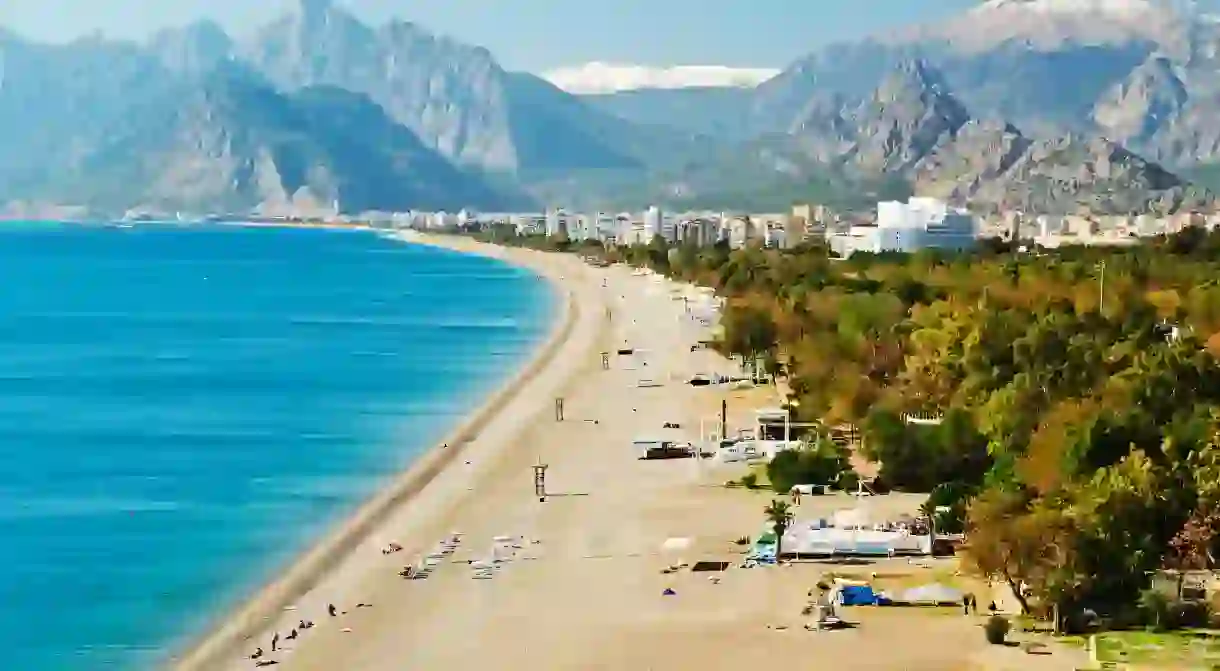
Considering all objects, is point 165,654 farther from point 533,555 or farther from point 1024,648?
point 1024,648

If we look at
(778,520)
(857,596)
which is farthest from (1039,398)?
(857,596)

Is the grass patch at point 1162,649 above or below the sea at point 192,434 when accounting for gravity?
above

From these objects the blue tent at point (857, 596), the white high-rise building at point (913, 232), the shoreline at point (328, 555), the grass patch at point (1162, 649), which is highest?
the white high-rise building at point (913, 232)

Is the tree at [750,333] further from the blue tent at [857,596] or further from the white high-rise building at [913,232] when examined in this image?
the white high-rise building at [913,232]

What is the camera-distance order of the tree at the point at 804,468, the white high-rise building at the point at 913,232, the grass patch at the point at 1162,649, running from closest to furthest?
the grass patch at the point at 1162,649 → the tree at the point at 804,468 → the white high-rise building at the point at 913,232

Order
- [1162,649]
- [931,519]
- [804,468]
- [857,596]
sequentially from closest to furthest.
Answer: [1162,649]
[857,596]
[931,519]
[804,468]

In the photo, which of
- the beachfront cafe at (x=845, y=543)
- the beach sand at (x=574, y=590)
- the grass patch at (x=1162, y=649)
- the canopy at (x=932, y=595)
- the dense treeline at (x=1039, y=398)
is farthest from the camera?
the beachfront cafe at (x=845, y=543)

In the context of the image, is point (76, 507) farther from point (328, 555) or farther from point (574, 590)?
point (574, 590)

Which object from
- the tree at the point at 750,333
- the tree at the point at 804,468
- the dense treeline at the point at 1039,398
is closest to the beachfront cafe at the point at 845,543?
the dense treeline at the point at 1039,398
